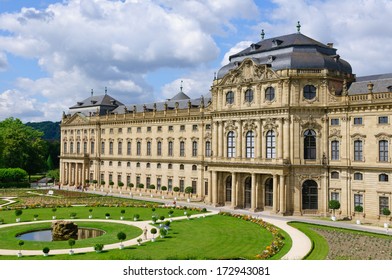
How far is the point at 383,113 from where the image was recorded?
52156mm

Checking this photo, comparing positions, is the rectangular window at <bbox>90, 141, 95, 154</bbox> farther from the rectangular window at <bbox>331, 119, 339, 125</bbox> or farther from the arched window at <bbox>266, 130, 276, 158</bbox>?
the rectangular window at <bbox>331, 119, 339, 125</bbox>

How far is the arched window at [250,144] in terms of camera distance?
62.4m

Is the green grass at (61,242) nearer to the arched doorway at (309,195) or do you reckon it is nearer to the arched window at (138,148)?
the arched doorway at (309,195)

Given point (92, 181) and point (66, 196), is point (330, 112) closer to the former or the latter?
point (66, 196)

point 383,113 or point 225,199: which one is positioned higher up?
point 383,113

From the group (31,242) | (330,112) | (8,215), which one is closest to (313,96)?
(330,112)

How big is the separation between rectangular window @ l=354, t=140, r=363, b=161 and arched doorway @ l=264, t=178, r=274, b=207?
39.7 feet

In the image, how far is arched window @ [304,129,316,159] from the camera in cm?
5812

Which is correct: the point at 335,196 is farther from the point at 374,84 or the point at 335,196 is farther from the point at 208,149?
the point at 208,149

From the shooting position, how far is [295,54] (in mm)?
58875

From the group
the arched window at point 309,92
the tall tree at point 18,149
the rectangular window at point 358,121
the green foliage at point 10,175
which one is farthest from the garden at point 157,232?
the tall tree at point 18,149

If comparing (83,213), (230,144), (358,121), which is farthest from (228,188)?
(358,121)

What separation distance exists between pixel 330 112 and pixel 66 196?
156ft

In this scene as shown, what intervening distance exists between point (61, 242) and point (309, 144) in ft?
110
